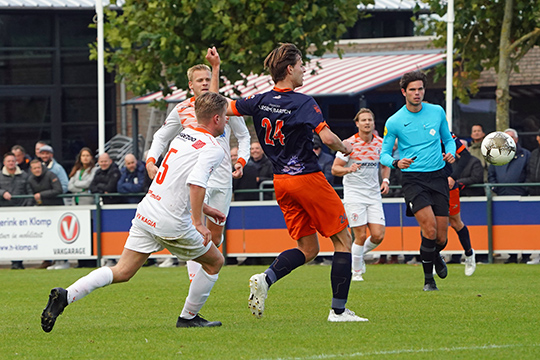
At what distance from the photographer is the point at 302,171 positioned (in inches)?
308

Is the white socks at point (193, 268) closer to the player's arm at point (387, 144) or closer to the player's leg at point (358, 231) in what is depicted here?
the player's arm at point (387, 144)

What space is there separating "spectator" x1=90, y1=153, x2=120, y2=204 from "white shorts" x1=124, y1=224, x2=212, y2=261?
33.9 feet

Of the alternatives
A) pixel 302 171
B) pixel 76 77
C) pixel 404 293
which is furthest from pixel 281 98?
pixel 76 77

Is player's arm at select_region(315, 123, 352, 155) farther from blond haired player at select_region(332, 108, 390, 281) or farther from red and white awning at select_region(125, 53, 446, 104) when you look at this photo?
red and white awning at select_region(125, 53, 446, 104)

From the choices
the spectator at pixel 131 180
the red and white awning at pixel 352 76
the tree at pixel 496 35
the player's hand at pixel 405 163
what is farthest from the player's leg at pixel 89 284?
the red and white awning at pixel 352 76

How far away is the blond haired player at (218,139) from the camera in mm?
8930

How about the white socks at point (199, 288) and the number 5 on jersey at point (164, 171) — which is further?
the white socks at point (199, 288)

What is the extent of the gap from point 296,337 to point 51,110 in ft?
73.9

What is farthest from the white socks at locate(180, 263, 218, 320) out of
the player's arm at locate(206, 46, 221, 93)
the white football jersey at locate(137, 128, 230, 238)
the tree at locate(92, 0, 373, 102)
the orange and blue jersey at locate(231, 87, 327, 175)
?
the tree at locate(92, 0, 373, 102)

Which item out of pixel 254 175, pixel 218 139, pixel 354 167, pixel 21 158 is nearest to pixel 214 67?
pixel 218 139

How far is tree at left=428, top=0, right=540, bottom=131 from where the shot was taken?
61.0 feet

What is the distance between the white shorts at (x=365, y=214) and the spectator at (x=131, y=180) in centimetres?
528

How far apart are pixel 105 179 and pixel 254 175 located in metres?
2.67

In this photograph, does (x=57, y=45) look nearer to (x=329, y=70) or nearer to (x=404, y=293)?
(x=329, y=70)
